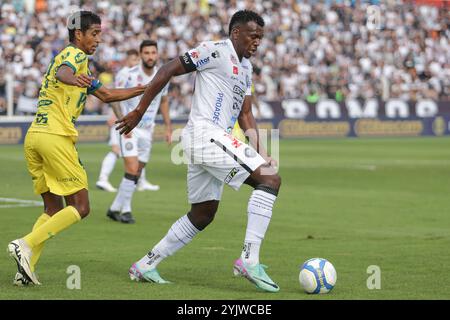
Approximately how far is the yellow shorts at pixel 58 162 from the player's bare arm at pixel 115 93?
48 cm

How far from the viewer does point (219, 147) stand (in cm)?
857

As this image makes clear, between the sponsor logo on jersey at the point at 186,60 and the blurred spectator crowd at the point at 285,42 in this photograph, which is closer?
the sponsor logo on jersey at the point at 186,60

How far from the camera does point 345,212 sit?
51.0 ft

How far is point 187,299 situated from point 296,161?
19174 mm

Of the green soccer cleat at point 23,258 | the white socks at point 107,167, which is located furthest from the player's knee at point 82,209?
the white socks at point 107,167

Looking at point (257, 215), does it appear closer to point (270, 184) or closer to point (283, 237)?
point (270, 184)

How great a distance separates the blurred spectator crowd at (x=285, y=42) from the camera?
35.1m

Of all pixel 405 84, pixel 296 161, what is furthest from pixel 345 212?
pixel 405 84

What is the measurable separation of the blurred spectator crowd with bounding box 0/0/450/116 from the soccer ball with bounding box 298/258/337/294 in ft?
81.2

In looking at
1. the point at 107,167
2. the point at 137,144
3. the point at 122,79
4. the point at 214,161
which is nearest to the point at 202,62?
the point at 214,161

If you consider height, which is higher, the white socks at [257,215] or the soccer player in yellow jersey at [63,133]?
the soccer player in yellow jersey at [63,133]

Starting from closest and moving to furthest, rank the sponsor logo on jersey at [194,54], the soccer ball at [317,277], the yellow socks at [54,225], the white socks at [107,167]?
the soccer ball at [317,277] → the sponsor logo on jersey at [194,54] → the yellow socks at [54,225] → the white socks at [107,167]

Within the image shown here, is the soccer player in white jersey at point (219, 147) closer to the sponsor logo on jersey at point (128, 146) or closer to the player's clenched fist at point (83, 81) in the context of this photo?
the player's clenched fist at point (83, 81)
